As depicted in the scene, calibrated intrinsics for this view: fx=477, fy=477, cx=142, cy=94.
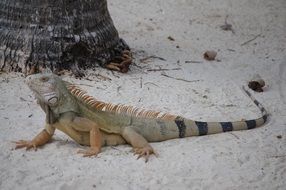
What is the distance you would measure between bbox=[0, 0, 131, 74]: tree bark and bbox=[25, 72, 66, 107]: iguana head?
5.65 ft

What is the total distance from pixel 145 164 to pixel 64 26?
2.46 m

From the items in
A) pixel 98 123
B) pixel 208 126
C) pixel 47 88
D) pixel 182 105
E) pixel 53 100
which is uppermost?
pixel 47 88

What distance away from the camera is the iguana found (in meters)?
4.41

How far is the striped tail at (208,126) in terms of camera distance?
4.94 m

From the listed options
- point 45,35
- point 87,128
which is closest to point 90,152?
point 87,128

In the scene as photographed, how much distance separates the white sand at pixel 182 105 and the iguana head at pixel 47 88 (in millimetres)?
542

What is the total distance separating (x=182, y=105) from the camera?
573 centimetres

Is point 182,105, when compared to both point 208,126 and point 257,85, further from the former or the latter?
point 257,85

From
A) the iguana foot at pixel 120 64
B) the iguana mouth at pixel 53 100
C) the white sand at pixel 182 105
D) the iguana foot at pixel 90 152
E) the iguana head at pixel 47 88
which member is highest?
the iguana head at pixel 47 88

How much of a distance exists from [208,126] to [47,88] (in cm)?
174

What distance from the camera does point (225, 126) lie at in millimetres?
5086

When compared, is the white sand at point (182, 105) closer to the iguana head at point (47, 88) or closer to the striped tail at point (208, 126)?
the striped tail at point (208, 126)

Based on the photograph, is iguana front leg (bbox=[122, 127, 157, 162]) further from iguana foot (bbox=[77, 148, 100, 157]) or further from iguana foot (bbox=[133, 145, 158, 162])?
iguana foot (bbox=[77, 148, 100, 157])

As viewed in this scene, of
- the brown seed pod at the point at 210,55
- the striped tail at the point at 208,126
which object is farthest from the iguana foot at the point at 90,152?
the brown seed pod at the point at 210,55
